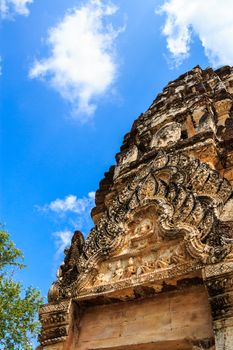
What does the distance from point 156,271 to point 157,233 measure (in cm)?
68

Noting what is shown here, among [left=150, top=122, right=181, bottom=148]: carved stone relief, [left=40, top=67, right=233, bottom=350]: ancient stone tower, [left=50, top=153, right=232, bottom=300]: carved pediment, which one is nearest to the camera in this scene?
[left=40, top=67, right=233, bottom=350]: ancient stone tower

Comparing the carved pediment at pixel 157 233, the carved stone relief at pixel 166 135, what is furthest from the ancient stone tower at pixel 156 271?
the carved stone relief at pixel 166 135

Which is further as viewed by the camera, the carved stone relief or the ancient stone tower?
the carved stone relief

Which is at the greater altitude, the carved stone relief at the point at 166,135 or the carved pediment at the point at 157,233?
the carved stone relief at the point at 166,135

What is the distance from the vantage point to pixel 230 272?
13.4ft

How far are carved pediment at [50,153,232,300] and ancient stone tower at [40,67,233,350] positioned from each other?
0.01 m

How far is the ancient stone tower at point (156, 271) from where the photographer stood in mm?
4328

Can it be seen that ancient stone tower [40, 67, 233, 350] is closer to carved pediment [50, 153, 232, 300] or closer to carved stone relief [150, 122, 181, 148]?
carved pediment [50, 153, 232, 300]

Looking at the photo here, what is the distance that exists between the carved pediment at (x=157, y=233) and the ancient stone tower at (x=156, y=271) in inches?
0.6

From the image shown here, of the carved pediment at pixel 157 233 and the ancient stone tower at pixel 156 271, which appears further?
the carved pediment at pixel 157 233

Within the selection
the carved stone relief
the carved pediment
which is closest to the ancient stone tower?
the carved pediment

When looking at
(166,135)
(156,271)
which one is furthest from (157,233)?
(166,135)

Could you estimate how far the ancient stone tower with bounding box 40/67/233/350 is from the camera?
433 cm

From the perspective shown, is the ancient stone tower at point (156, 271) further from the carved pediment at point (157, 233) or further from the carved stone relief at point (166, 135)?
the carved stone relief at point (166, 135)
